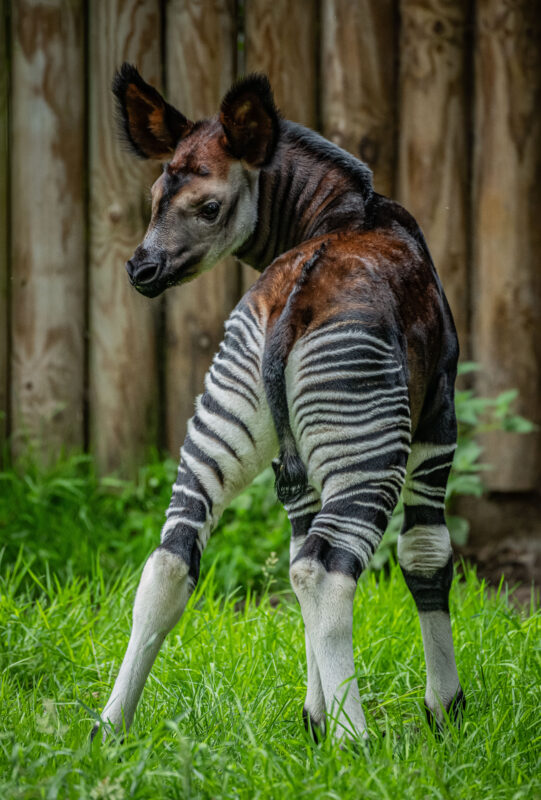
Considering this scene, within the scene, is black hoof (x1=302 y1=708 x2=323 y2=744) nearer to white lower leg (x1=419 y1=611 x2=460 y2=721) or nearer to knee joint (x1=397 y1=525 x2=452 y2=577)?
white lower leg (x1=419 y1=611 x2=460 y2=721)

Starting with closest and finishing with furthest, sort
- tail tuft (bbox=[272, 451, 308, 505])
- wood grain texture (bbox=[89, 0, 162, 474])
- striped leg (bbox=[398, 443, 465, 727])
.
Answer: tail tuft (bbox=[272, 451, 308, 505]) → striped leg (bbox=[398, 443, 465, 727]) → wood grain texture (bbox=[89, 0, 162, 474])

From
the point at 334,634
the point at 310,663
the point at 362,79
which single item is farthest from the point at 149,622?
the point at 362,79

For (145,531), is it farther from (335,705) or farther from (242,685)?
(335,705)

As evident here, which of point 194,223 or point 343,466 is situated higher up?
point 194,223

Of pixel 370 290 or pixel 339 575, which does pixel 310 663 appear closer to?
Answer: pixel 339 575

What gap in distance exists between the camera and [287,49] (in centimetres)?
511

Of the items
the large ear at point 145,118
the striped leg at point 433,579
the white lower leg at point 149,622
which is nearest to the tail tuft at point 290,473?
the white lower leg at point 149,622

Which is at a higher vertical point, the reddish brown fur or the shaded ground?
the reddish brown fur

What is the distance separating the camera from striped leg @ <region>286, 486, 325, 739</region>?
9.04 ft

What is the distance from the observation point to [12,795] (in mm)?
2094

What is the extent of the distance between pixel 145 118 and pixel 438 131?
2.66 m

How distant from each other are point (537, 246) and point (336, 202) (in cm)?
Result: 270

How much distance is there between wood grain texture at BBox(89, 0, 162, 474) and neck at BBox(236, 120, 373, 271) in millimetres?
2484

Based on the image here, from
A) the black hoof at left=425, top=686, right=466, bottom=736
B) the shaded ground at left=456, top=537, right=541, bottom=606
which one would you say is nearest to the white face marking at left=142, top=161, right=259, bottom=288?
the black hoof at left=425, top=686, right=466, bottom=736
